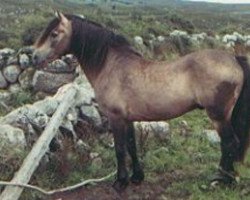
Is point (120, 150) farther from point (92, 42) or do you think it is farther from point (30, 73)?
point (30, 73)

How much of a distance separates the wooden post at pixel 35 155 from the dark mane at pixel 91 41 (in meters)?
0.87

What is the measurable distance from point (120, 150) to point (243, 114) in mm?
1491

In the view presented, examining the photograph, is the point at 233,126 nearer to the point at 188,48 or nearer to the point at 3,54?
the point at 3,54

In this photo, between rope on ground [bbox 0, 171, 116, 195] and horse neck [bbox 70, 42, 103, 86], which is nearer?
rope on ground [bbox 0, 171, 116, 195]

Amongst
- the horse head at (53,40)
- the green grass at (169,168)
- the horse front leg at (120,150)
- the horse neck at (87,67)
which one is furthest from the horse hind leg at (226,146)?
the horse head at (53,40)

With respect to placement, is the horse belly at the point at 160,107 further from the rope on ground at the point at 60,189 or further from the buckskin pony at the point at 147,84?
the rope on ground at the point at 60,189

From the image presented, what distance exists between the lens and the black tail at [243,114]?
614 centimetres

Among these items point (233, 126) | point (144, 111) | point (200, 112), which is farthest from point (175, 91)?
point (200, 112)

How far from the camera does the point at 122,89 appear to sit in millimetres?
6375

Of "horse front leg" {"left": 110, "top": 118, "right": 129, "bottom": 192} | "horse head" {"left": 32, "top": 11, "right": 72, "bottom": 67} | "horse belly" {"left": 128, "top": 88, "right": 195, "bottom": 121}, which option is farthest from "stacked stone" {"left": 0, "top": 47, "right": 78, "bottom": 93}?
"horse belly" {"left": 128, "top": 88, "right": 195, "bottom": 121}

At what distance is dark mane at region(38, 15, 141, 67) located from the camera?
6.47 m

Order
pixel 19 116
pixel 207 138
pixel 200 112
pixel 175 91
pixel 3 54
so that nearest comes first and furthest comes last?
pixel 175 91, pixel 19 116, pixel 207 138, pixel 200 112, pixel 3 54

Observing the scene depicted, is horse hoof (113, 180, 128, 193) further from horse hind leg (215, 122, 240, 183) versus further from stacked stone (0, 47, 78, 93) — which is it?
stacked stone (0, 47, 78, 93)

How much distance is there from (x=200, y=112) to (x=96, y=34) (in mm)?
4261
